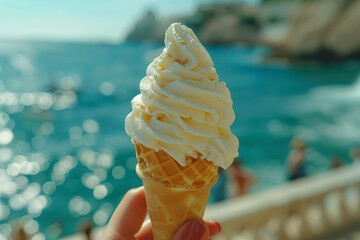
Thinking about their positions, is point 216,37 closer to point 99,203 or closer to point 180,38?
point 99,203

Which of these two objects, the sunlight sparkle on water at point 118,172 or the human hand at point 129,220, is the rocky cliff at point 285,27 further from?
the human hand at point 129,220

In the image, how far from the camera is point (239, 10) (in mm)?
96250

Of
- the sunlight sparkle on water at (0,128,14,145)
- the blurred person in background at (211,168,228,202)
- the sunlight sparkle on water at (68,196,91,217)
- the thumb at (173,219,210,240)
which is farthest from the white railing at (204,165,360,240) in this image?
the sunlight sparkle on water at (0,128,14,145)

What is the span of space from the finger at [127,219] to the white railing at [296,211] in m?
1.52

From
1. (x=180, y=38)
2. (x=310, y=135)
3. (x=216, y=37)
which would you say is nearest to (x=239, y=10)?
(x=216, y=37)

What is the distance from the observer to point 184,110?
5.71 feet

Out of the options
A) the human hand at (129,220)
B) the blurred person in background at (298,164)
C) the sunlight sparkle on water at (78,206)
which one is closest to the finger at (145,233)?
the human hand at (129,220)

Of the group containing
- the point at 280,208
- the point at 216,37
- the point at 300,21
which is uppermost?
the point at 280,208

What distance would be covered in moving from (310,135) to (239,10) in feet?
292

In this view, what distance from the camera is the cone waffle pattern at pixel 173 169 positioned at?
69.9 inches

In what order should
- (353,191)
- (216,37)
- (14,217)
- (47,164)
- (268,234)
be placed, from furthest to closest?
(216,37) < (47,164) < (14,217) < (353,191) < (268,234)

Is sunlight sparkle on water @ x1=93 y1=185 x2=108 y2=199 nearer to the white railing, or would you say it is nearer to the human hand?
the white railing

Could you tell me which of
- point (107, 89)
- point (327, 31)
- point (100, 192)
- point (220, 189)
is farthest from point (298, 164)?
point (327, 31)

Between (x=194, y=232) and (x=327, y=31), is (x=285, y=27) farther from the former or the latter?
(x=194, y=232)
